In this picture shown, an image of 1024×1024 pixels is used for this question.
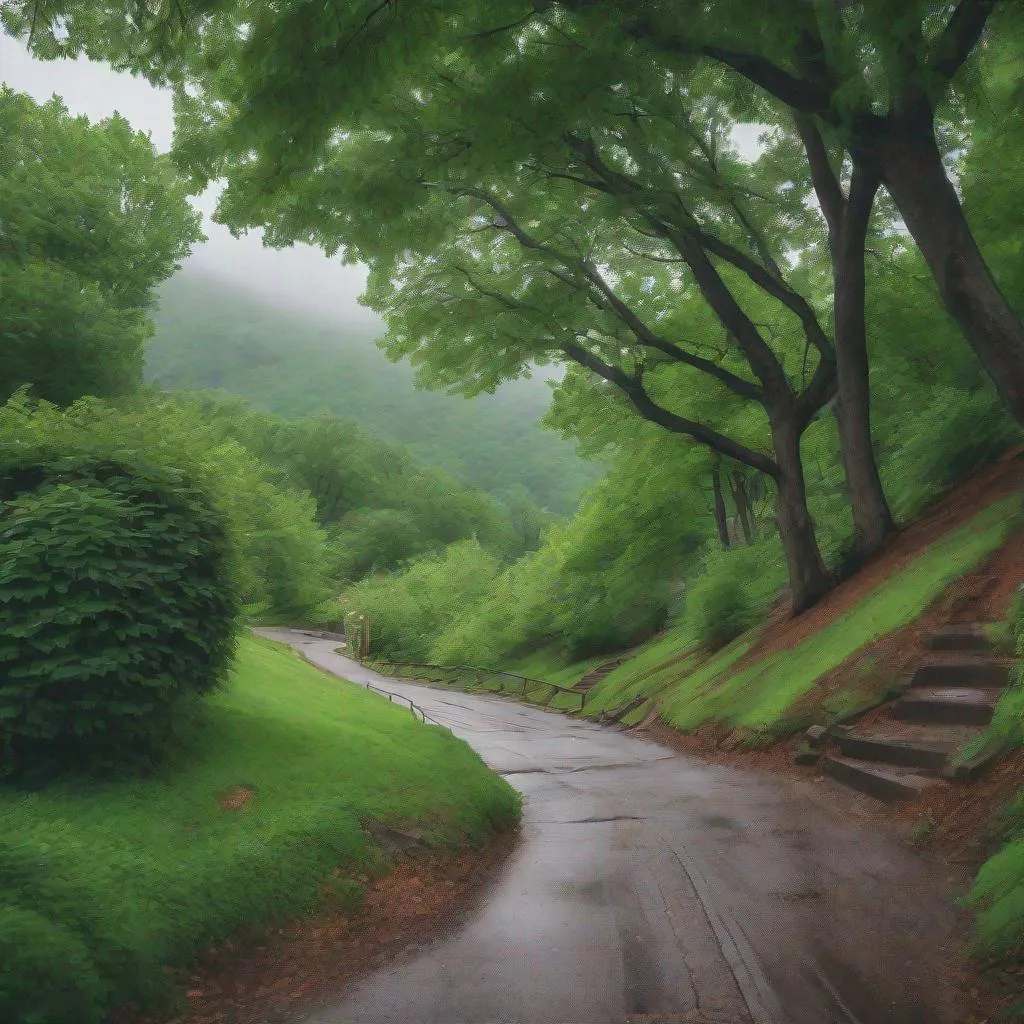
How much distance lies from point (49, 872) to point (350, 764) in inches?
125

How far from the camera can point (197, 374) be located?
479 feet

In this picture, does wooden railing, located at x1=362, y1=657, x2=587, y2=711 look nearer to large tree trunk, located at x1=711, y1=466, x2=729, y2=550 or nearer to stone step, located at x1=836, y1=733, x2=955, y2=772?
large tree trunk, located at x1=711, y1=466, x2=729, y2=550

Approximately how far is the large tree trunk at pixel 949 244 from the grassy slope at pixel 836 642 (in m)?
2.91

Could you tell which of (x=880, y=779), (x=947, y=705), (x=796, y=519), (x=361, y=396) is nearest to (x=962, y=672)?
(x=947, y=705)

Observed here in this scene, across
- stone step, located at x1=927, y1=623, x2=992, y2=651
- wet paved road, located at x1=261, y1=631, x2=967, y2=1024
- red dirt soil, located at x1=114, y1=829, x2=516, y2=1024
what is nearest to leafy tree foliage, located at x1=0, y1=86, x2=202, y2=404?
red dirt soil, located at x1=114, y1=829, x2=516, y2=1024

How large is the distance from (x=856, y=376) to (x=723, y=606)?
22.2 feet

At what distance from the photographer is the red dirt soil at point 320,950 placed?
4156 mm

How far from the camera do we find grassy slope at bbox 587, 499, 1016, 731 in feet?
35.4

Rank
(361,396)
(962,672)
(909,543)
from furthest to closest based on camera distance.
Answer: (361,396) < (909,543) < (962,672)

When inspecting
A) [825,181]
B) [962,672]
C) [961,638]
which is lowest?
[962,672]

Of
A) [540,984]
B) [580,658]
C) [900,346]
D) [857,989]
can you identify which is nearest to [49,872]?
[540,984]

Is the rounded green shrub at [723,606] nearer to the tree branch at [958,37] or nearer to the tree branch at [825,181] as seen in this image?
the tree branch at [825,181]

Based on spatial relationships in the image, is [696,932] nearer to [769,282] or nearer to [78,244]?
[769,282]

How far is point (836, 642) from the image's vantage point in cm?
1168
